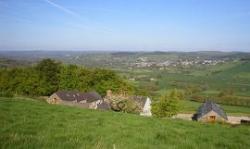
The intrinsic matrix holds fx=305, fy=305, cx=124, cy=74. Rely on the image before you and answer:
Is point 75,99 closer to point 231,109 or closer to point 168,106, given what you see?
point 168,106

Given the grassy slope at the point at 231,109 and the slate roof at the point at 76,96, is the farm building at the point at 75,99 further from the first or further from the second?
the grassy slope at the point at 231,109

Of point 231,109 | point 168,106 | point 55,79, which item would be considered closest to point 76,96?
point 55,79

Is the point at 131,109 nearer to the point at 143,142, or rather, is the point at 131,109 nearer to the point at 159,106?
the point at 159,106

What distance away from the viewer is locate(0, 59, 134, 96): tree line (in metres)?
79.8

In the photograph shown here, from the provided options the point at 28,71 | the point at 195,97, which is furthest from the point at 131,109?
the point at 195,97

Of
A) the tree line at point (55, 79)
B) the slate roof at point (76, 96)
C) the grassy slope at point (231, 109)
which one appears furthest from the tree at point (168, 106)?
the grassy slope at point (231, 109)

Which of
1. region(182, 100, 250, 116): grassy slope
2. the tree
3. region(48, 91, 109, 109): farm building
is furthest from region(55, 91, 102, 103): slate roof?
region(182, 100, 250, 116): grassy slope

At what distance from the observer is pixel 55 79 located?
84.4 metres

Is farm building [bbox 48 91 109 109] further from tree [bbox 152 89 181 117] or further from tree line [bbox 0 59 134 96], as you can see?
tree [bbox 152 89 181 117]

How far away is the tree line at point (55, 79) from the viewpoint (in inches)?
3142

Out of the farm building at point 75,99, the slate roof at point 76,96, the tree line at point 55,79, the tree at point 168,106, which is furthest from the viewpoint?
the tree line at point 55,79

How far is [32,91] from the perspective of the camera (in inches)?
3132

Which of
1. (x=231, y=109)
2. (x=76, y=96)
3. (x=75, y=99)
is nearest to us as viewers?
(x=75, y=99)

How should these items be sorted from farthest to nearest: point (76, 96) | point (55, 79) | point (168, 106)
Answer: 1. point (55, 79)
2. point (76, 96)
3. point (168, 106)
